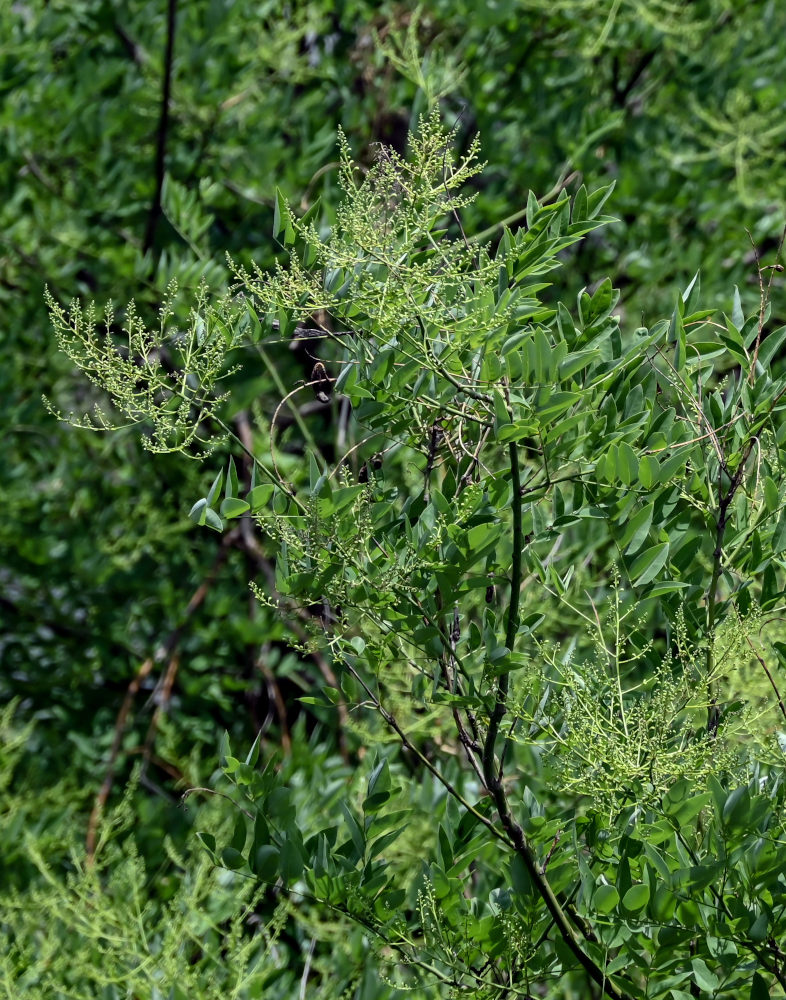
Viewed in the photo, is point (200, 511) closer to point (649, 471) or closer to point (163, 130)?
point (649, 471)

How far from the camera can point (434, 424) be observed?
1.02 metres

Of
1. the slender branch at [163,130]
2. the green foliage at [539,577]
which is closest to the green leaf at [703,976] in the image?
the green foliage at [539,577]

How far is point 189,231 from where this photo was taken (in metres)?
2.25

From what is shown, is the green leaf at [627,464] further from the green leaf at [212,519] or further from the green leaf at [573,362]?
the green leaf at [212,519]

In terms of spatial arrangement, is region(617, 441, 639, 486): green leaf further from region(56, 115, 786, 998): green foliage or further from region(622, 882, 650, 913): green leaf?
region(622, 882, 650, 913): green leaf

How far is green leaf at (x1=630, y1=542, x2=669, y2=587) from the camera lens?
3.27 feet

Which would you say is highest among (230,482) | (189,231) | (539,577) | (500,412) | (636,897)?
(500,412)

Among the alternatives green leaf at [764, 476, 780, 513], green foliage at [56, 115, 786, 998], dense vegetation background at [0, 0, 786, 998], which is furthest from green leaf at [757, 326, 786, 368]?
dense vegetation background at [0, 0, 786, 998]

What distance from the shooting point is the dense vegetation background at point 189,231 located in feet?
8.07

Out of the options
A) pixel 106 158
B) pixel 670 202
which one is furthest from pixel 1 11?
pixel 670 202

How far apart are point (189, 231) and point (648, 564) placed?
1.49m

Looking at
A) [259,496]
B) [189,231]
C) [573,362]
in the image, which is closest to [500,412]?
[573,362]

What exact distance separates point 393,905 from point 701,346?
0.60 m

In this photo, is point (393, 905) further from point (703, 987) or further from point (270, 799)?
point (703, 987)
